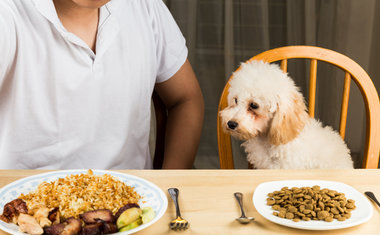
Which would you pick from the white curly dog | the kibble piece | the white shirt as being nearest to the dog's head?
the white curly dog

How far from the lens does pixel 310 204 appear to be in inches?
29.8

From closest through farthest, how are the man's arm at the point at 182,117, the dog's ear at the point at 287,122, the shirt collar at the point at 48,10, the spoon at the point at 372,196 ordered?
the spoon at the point at 372,196, the shirt collar at the point at 48,10, the dog's ear at the point at 287,122, the man's arm at the point at 182,117

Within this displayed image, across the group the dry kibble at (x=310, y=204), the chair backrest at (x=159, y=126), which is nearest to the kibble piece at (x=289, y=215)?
the dry kibble at (x=310, y=204)

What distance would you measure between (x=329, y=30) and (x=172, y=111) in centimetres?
159

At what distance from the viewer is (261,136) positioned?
132 cm

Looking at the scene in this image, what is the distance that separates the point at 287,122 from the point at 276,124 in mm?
35

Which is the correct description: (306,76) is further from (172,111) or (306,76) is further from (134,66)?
(134,66)

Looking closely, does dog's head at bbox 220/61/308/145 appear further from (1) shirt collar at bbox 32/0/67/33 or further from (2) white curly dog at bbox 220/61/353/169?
(1) shirt collar at bbox 32/0/67/33

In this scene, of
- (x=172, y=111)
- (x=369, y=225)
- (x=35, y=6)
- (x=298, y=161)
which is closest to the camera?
(x=369, y=225)

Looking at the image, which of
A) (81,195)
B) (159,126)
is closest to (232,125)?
(159,126)

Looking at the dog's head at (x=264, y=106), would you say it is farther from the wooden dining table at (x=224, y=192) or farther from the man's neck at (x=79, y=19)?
the man's neck at (x=79, y=19)

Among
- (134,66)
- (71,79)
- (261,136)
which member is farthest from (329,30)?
(71,79)

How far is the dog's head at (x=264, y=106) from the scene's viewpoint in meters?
1.21

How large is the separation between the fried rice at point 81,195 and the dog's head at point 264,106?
20.6 inches
